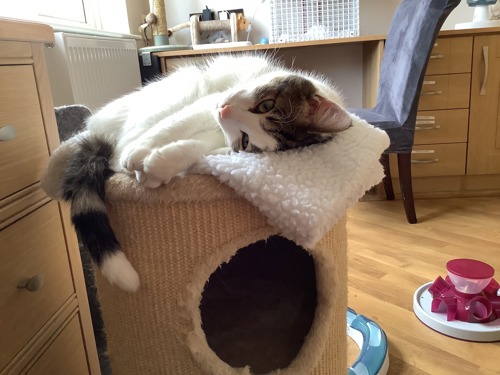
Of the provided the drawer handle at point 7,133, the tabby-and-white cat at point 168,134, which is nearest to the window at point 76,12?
the tabby-and-white cat at point 168,134

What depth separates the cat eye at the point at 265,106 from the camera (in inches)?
34.0

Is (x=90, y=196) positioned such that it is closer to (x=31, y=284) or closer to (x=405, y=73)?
(x=31, y=284)

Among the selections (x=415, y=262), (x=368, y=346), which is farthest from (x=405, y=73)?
(x=368, y=346)

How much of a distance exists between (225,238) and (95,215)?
8.8 inches

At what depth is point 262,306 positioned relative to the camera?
1.11 meters

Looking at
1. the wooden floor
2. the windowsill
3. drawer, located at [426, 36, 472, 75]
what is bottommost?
the wooden floor

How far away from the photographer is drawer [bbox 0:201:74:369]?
736mm

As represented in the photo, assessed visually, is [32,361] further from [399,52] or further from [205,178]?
[399,52]

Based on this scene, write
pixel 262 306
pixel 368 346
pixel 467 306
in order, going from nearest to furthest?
1. pixel 262 306
2. pixel 368 346
3. pixel 467 306

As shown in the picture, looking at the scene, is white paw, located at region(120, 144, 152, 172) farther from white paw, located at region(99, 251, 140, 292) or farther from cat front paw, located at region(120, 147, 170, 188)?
white paw, located at region(99, 251, 140, 292)

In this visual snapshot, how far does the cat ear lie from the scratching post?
201 mm

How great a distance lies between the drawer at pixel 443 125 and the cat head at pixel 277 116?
1.73m

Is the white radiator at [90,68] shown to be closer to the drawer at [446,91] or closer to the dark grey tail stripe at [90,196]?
the dark grey tail stripe at [90,196]

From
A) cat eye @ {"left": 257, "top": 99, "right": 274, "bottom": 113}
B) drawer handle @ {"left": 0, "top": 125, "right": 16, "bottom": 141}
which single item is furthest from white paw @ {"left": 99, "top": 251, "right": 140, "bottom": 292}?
cat eye @ {"left": 257, "top": 99, "right": 274, "bottom": 113}
